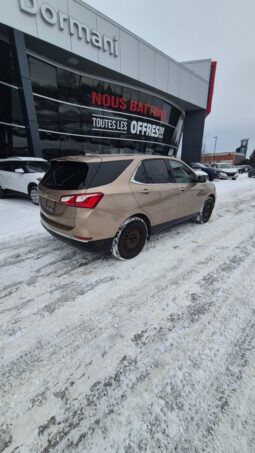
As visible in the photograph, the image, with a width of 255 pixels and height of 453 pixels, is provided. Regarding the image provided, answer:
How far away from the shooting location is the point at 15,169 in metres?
7.74

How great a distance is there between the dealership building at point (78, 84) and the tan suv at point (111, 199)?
9.58 metres

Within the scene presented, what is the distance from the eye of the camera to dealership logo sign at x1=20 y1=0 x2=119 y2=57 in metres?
9.88

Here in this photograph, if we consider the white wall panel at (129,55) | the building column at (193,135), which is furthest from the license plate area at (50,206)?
the building column at (193,135)

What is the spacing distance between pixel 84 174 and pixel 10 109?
11.8 metres

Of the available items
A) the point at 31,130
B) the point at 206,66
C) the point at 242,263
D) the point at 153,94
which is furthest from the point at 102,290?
the point at 206,66

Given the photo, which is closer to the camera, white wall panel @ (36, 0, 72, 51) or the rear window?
the rear window

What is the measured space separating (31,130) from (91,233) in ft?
34.4

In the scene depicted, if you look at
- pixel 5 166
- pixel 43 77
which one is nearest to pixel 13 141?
pixel 43 77

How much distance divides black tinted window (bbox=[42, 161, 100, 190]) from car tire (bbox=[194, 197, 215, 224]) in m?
3.38

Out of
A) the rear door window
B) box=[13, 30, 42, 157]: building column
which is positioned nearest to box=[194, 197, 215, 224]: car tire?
the rear door window

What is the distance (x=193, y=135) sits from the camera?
86.0 feet

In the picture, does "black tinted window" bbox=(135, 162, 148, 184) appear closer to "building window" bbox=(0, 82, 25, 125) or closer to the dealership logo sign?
"building window" bbox=(0, 82, 25, 125)

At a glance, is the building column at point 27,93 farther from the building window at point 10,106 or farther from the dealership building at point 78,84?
the building window at point 10,106

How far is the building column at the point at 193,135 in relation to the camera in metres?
25.2
